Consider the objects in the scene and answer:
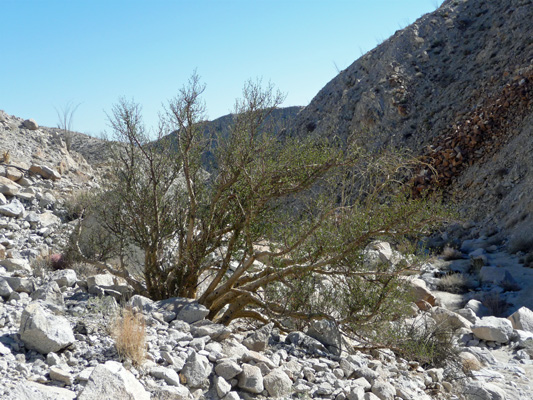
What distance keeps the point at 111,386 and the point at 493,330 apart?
6940 mm

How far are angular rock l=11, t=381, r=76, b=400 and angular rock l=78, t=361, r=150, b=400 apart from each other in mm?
138

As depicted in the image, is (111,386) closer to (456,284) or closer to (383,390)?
(383,390)

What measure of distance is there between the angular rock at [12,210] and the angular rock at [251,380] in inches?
416

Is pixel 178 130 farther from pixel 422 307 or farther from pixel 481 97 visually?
pixel 481 97

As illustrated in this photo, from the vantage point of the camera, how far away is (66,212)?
1485 centimetres

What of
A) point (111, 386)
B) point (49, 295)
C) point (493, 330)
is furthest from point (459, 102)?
point (111, 386)

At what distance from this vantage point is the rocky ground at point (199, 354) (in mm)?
4207

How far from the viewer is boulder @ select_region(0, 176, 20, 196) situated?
48.6 feet

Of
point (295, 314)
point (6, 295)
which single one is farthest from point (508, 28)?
A: point (6, 295)

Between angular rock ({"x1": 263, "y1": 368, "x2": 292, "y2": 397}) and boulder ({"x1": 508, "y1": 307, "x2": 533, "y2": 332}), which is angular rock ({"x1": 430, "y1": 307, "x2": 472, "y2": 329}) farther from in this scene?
angular rock ({"x1": 263, "y1": 368, "x2": 292, "y2": 397})

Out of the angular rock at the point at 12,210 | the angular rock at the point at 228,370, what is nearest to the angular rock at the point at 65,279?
the angular rock at the point at 228,370

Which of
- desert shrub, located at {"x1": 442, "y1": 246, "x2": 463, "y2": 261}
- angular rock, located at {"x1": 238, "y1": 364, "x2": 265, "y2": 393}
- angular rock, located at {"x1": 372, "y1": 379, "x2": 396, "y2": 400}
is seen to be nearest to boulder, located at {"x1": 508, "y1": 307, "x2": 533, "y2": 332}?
angular rock, located at {"x1": 372, "y1": 379, "x2": 396, "y2": 400}

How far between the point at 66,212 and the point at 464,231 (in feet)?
41.7

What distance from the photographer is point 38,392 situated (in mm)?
3672
